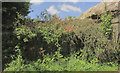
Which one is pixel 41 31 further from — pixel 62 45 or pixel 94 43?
pixel 94 43

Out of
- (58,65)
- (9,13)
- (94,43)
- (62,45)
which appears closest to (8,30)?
(9,13)

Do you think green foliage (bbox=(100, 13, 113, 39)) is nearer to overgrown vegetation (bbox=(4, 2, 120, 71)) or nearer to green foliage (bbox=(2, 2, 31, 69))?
overgrown vegetation (bbox=(4, 2, 120, 71))

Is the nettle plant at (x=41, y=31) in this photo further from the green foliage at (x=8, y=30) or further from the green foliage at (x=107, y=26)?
the green foliage at (x=107, y=26)

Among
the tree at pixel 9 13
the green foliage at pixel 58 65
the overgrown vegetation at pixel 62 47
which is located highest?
the tree at pixel 9 13

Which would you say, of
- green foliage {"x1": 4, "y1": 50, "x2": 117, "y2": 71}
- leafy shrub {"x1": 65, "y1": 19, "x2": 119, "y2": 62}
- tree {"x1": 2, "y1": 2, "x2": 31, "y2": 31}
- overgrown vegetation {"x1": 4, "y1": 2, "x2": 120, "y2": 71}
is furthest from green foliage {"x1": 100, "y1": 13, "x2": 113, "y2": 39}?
tree {"x1": 2, "y1": 2, "x2": 31, "y2": 31}

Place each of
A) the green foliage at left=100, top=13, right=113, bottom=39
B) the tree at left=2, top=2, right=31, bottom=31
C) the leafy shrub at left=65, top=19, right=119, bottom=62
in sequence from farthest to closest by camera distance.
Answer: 1. the green foliage at left=100, top=13, right=113, bottom=39
2. the leafy shrub at left=65, top=19, right=119, bottom=62
3. the tree at left=2, top=2, right=31, bottom=31

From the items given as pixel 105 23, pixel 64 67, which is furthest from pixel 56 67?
pixel 105 23

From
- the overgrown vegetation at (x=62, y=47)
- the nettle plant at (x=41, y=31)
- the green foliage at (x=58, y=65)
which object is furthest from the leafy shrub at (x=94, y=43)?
the nettle plant at (x=41, y=31)

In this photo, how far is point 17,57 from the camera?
545cm

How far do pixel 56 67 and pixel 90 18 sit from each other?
11.5ft

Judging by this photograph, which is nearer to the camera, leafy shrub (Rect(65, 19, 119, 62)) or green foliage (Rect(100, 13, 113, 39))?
leafy shrub (Rect(65, 19, 119, 62))

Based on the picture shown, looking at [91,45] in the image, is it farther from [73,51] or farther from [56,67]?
[56,67]

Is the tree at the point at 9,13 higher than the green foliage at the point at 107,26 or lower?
higher

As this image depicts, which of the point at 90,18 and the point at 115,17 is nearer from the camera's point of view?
the point at 115,17
